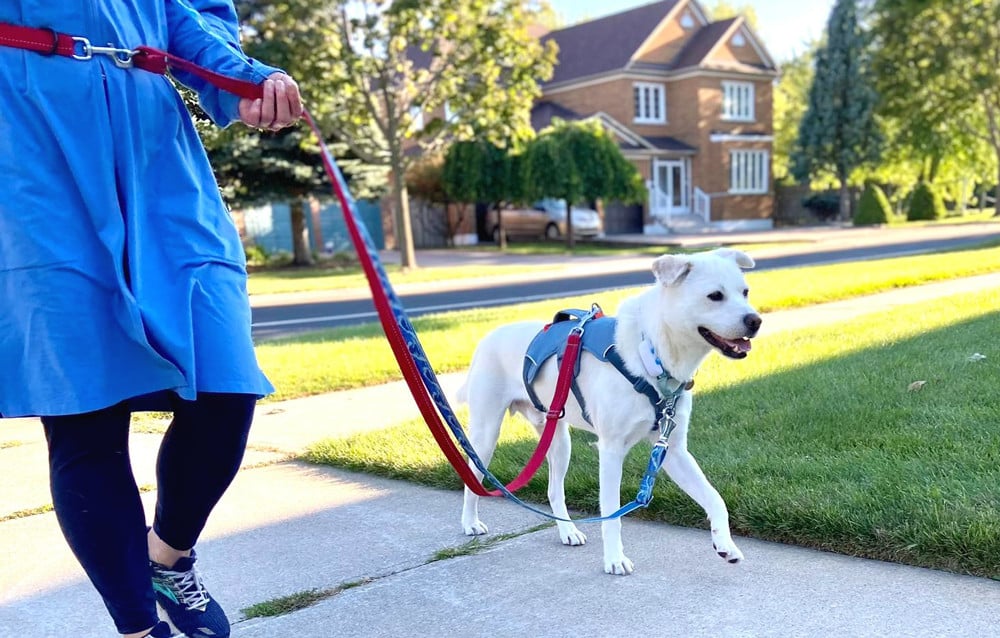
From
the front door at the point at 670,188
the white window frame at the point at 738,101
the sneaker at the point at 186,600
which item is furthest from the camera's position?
the white window frame at the point at 738,101

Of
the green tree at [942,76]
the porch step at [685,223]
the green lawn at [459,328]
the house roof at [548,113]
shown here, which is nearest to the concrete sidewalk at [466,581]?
the green lawn at [459,328]

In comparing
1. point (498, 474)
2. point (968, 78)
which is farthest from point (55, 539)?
point (968, 78)

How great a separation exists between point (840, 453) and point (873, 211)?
123ft

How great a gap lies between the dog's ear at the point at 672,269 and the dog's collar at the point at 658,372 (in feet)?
0.80

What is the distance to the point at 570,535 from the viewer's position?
355 cm

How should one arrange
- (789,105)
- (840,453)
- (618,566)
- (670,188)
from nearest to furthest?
(618,566) → (840,453) → (670,188) → (789,105)

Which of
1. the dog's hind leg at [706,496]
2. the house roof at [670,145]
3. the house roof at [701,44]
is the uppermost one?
the house roof at [701,44]

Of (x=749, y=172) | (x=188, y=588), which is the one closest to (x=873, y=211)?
(x=749, y=172)

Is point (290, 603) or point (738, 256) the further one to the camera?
point (738, 256)

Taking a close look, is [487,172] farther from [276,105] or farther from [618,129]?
[276,105]

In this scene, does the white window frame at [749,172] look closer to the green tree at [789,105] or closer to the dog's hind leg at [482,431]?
the green tree at [789,105]

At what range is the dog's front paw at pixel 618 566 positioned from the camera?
314 centimetres

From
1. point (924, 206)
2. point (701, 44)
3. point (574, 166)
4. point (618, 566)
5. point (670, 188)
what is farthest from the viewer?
point (924, 206)

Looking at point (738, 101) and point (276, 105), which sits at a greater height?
point (738, 101)
